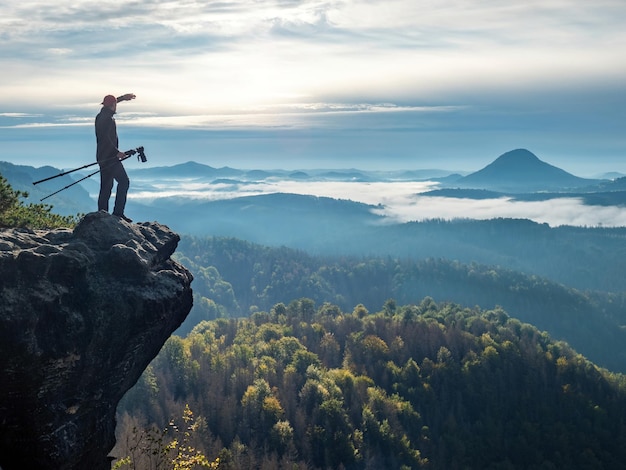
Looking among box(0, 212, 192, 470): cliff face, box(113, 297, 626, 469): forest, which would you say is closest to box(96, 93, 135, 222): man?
box(0, 212, 192, 470): cliff face

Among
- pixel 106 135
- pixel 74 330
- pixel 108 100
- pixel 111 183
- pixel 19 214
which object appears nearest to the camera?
pixel 74 330

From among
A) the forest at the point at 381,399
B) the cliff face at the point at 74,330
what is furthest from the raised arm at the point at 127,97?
the forest at the point at 381,399

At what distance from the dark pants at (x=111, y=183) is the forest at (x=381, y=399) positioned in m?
53.8

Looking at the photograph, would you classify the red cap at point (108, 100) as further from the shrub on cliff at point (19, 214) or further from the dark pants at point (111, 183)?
the shrub on cliff at point (19, 214)

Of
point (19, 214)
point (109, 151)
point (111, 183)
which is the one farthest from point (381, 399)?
point (109, 151)

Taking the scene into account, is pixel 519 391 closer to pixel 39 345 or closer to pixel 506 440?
pixel 506 440

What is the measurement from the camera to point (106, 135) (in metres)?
30.1

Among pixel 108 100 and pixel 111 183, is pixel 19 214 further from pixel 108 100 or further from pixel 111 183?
pixel 108 100

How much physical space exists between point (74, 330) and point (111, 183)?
36.1 ft

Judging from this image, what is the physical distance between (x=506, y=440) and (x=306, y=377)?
4594 cm

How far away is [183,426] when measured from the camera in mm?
96125

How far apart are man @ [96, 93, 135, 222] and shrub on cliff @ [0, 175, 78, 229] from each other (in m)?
5.63

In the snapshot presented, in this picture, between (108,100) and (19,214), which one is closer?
(108,100)

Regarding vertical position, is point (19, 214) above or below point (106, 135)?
below
